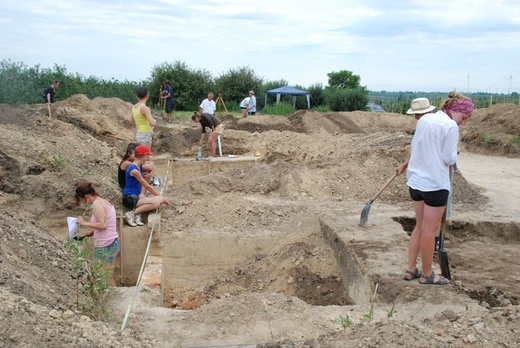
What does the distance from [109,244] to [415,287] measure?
125 inches

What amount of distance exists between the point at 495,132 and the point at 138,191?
12937mm

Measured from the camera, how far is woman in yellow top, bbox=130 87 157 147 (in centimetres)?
877

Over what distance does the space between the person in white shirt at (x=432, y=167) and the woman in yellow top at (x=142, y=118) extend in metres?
4.85

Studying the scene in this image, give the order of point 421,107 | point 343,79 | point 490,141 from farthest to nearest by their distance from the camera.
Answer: point 343,79 < point 490,141 < point 421,107

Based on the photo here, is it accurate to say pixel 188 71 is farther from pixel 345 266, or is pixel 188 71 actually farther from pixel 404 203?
pixel 345 266

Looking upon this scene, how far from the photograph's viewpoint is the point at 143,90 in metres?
8.62

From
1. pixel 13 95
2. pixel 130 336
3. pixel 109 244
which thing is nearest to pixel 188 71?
pixel 13 95

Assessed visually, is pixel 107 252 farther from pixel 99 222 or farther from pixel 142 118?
pixel 142 118

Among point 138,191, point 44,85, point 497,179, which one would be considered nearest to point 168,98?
point 44,85

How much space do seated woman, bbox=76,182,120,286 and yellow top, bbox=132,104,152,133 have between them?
3.08m

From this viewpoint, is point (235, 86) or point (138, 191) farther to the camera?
point (235, 86)

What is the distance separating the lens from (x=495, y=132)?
57.1 ft

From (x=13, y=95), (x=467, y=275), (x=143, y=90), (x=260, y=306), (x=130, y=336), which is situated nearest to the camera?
(x=130, y=336)

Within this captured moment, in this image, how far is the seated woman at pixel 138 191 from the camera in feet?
25.2
